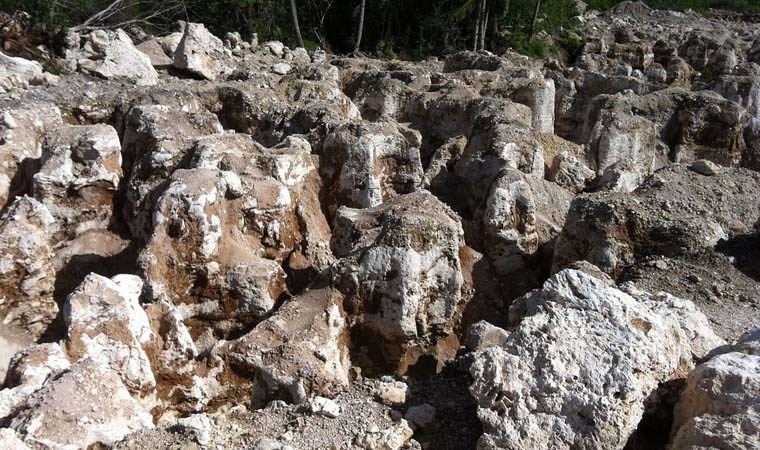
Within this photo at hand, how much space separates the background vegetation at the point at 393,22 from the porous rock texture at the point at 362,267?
7.32 meters

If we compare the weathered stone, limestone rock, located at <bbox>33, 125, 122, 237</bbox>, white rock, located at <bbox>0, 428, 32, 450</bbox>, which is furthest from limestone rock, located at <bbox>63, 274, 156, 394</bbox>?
the weathered stone

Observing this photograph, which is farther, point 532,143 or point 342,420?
point 532,143

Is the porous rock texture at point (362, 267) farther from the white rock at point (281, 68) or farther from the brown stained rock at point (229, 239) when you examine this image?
the white rock at point (281, 68)

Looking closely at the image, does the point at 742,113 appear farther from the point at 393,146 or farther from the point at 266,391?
the point at 266,391

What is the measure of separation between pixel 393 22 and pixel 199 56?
11.2 metres

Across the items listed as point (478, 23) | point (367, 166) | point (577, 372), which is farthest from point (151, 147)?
point (478, 23)

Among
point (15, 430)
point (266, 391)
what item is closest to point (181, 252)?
point (266, 391)

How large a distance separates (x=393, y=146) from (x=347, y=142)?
539 mm

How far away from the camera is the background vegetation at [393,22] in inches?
696

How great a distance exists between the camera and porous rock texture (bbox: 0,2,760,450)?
3389mm

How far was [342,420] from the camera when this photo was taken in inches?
145

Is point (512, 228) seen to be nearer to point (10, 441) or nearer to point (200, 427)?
point (200, 427)

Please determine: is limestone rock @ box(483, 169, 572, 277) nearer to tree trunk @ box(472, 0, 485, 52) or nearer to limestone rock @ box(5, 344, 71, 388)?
limestone rock @ box(5, 344, 71, 388)

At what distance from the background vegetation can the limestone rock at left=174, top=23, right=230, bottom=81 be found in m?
5.70
